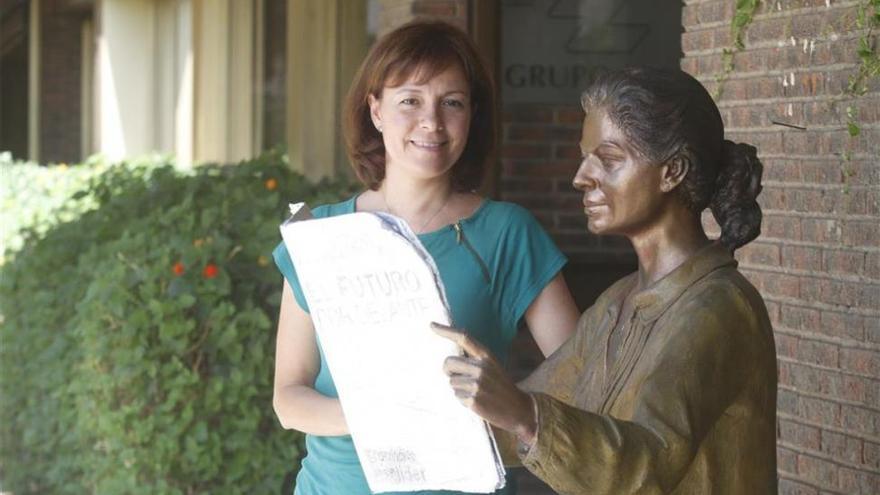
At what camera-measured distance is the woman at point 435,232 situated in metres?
3.30

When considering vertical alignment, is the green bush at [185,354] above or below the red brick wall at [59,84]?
below

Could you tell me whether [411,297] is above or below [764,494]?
above

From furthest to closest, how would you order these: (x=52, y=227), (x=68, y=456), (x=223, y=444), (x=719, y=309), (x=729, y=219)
A: 1. (x=52, y=227)
2. (x=68, y=456)
3. (x=223, y=444)
4. (x=729, y=219)
5. (x=719, y=309)

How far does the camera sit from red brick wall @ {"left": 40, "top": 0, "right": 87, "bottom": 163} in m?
24.9

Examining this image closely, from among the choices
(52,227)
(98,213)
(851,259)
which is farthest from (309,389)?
(52,227)

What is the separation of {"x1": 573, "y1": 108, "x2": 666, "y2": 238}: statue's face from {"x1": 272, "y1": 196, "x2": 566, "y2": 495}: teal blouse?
898 millimetres

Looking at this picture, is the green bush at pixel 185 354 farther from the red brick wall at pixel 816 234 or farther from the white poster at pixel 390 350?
the white poster at pixel 390 350

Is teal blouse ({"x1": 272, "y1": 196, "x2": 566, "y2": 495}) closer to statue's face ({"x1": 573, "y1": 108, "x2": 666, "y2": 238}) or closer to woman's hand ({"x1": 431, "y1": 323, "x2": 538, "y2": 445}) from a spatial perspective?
statue's face ({"x1": 573, "y1": 108, "x2": 666, "y2": 238})

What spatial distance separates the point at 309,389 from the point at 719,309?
4.22 feet

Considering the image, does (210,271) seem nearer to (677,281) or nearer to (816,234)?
(816,234)

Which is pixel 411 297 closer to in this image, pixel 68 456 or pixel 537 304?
pixel 537 304

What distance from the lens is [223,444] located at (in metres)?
6.08

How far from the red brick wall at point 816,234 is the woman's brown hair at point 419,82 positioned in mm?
1043

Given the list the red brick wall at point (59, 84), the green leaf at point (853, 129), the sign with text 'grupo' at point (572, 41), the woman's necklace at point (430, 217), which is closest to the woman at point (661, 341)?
the woman's necklace at point (430, 217)
